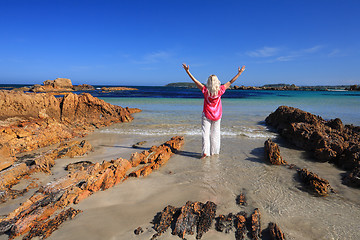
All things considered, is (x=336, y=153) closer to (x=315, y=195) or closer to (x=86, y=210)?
(x=315, y=195)

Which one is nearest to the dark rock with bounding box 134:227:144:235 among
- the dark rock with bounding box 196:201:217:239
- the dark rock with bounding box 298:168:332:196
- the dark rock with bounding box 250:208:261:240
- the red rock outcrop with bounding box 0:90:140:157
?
the dark rock with bounding box 196:201:217:239

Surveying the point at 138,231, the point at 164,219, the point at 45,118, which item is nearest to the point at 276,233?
the point at 164,219

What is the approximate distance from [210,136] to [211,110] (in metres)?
0.90

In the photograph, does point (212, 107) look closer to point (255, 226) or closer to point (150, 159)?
point (150, 159)

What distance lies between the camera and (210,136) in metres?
5.63

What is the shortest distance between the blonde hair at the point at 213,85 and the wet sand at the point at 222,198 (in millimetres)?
1866

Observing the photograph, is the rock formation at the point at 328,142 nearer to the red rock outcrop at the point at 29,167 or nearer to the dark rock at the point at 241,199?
the dark rock at the point at 241,199

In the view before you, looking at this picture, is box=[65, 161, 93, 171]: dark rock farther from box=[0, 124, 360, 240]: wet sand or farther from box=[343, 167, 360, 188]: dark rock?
box=[343, 167, 360, 188]: dark rock

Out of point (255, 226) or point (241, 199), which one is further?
point (241, 199)

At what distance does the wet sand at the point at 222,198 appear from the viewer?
2.69m

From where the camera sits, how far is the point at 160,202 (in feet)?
11.0

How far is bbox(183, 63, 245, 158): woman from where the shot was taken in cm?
489

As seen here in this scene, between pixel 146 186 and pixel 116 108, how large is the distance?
8.62 m

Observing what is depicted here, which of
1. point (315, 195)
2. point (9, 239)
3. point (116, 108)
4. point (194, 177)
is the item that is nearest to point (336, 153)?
point (315, 195)
